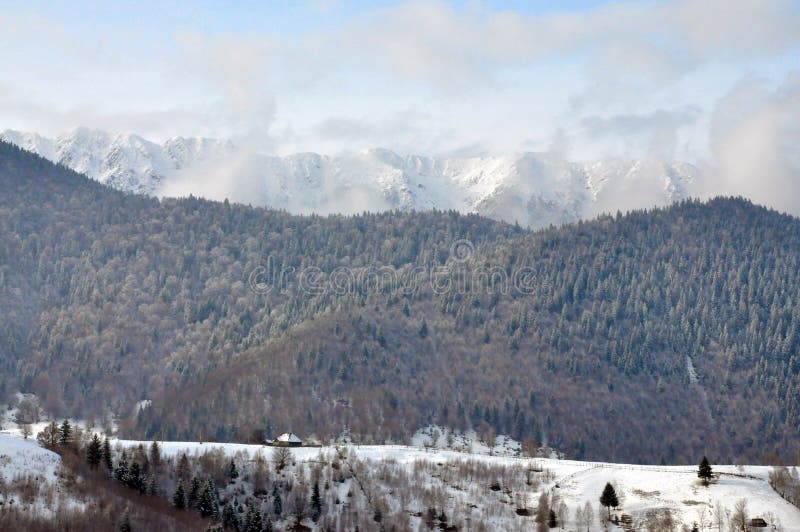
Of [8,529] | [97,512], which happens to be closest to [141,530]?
[97,512]

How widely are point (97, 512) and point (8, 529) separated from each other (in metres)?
17.8

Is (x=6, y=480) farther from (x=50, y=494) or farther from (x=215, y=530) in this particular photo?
(x=215, y=530)

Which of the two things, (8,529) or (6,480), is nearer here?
(8,529)

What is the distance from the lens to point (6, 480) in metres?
200

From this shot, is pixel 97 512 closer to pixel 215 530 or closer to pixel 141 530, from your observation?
pixel 141 530

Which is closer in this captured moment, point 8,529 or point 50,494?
point 8,529

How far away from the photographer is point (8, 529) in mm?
184750

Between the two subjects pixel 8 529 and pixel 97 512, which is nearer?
pixel 8 529

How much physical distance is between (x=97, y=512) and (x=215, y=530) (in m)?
23.4

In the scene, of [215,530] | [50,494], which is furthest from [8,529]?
[215,530]

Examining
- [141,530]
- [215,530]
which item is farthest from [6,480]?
[215,530]

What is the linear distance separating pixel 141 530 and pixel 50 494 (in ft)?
59.2

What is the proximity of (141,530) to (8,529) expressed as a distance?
2390cm

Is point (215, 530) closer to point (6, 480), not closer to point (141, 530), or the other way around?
point (141, 530)
